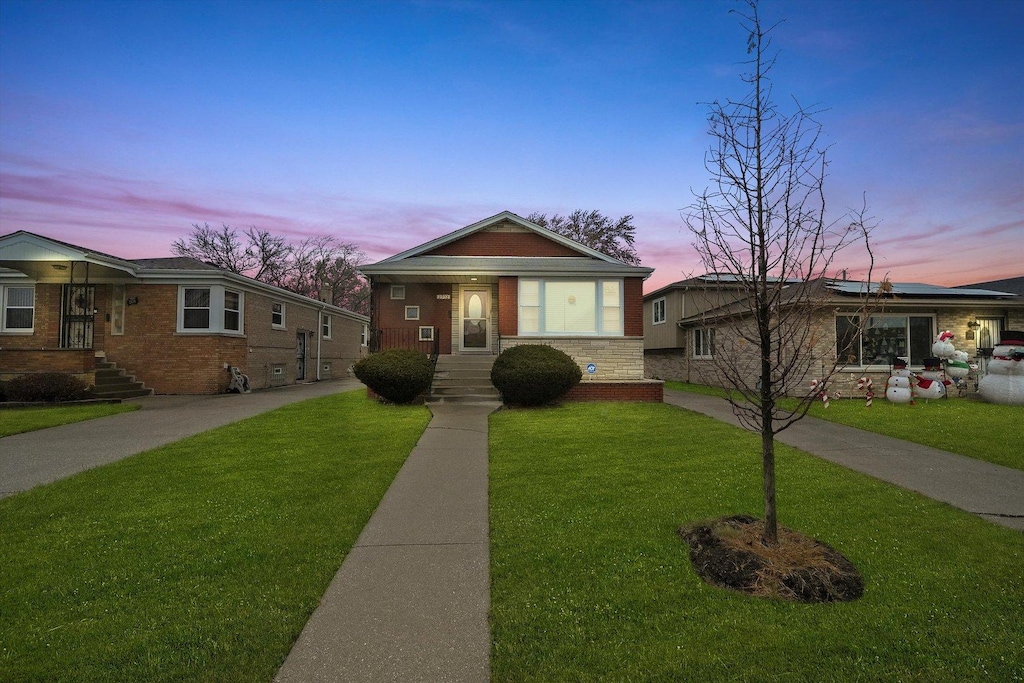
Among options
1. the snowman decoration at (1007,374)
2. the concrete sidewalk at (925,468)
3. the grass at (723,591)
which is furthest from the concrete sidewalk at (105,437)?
the snowman decoration at (1007,374)

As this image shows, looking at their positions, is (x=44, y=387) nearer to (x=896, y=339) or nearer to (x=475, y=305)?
(x=475, y=305)

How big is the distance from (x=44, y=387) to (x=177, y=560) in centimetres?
1367

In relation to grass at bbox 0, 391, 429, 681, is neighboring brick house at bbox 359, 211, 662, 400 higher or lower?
higher

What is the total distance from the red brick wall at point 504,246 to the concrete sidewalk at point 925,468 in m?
10.5

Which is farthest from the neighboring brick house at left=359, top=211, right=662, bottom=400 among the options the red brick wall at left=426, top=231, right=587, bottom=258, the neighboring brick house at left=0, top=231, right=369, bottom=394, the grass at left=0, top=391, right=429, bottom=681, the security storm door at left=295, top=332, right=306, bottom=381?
the grass at left=0, top=391, right=429, bottom=681

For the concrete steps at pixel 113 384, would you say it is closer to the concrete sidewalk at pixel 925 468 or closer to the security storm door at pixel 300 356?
the security storm door at pixel 300 356

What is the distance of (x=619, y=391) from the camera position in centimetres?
1338

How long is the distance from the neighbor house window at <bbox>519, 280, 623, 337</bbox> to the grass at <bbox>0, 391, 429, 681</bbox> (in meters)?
8.28

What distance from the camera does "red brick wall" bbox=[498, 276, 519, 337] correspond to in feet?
47.1

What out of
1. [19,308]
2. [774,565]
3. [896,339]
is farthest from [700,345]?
[19,308]

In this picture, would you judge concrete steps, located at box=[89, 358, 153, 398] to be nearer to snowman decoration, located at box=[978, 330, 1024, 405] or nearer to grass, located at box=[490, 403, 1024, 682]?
grass, located at box=[490, 403, 1024, 682]

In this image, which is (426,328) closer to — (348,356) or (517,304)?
(517,304)

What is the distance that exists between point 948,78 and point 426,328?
16394 mm

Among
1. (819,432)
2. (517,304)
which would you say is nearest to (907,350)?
(819,432)
